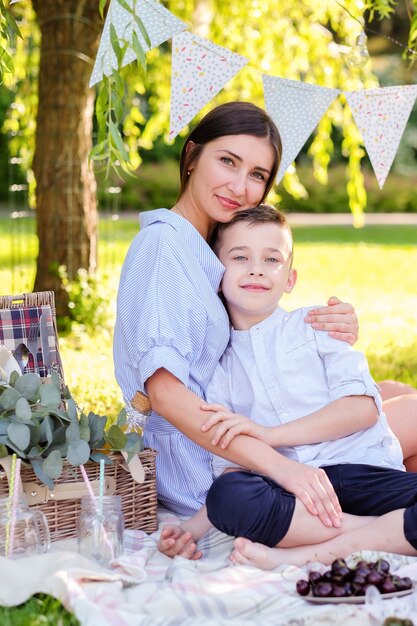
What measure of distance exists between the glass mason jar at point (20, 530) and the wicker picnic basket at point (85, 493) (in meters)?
0.10

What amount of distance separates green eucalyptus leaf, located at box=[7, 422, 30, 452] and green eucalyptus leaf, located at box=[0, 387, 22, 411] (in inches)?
2.4

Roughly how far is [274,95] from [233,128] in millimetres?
808

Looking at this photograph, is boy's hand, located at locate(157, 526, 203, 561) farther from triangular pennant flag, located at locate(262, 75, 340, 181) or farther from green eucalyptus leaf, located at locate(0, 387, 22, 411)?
triangular pennant flag, located at locate(262, 75, 340, 181)

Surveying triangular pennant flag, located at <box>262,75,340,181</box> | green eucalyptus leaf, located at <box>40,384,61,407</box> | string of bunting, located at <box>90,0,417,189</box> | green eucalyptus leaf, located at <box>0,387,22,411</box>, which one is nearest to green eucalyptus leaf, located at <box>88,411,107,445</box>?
green eucalyptus leaf, located at <box>40,384,61,407</box>

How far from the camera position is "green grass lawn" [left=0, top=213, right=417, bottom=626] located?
4.38 m

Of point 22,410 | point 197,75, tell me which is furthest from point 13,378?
point 197,75

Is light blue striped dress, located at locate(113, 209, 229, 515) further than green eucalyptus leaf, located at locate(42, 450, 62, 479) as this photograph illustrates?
Yes

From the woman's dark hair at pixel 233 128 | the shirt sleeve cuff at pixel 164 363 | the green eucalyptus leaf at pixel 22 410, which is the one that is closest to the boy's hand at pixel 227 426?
the shirt sleeve cuff at pixel 164 363

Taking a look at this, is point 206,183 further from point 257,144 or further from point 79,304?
point 79,304

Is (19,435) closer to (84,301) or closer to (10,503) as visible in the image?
(10,503)

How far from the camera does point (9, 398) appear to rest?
243cm

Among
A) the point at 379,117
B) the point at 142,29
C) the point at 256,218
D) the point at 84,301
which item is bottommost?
the point at 84,301

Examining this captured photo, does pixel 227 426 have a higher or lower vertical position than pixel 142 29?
lower

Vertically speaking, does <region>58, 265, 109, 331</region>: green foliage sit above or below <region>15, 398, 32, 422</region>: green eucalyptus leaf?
below
